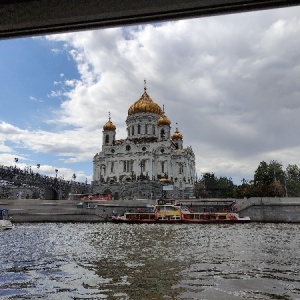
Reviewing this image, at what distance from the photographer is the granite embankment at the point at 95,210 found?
47572 millimetres

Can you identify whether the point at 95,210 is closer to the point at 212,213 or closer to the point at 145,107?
the point at 212,213

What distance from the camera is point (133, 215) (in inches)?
1874

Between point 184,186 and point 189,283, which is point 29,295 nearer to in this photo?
point 189,283

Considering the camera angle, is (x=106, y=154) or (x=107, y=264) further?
(x=106, y=154)

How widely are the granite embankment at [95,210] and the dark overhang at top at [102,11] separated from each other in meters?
44.4

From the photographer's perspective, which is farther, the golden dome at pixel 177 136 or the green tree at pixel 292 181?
the golden dome at pixel 177 136

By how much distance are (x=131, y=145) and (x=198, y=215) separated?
106 feet

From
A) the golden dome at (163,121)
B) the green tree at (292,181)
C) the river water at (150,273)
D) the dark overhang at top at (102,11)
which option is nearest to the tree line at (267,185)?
the green tree at (292,181)

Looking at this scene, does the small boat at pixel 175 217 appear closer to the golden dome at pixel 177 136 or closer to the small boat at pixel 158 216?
the small boat at pixel 158 216

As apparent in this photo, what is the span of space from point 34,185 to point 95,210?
2192cm

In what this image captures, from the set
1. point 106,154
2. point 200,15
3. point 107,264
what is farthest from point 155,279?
point 106,154

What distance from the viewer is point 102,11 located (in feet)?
17.8

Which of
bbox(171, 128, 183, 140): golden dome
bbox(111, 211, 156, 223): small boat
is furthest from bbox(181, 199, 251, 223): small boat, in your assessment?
bbox(171, 128, 183, 140): golden dome

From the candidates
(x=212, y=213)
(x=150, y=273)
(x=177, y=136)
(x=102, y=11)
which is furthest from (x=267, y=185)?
(x=102, y=11)
